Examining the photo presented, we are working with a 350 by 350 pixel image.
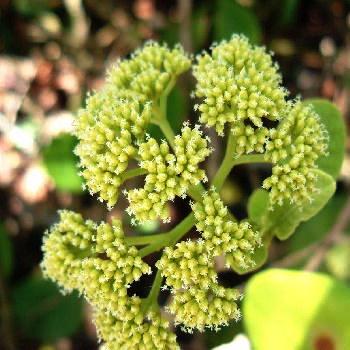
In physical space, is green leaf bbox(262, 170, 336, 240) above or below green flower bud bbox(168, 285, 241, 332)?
above

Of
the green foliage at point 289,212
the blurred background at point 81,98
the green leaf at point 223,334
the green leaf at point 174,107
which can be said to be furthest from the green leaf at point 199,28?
the green foliage at point 289,212

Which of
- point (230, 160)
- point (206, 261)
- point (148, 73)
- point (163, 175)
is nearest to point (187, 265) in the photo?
point (206, 261)

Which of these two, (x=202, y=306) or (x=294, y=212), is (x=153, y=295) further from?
(x=294, y=212)

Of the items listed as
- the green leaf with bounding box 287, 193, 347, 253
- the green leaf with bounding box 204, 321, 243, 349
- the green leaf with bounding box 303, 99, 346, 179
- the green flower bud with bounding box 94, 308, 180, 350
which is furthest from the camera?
the green leaf with bounding box 287, 193, 347, 253

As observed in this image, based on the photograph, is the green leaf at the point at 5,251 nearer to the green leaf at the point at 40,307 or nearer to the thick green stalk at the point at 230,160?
the green leaf at the point at 40,307

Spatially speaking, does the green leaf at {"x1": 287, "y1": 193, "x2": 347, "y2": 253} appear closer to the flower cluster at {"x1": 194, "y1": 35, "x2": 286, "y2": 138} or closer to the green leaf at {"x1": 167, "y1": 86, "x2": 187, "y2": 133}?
the green leaf at {"x1": 167, "y1": 86, "x2": 187, "y2": 133}

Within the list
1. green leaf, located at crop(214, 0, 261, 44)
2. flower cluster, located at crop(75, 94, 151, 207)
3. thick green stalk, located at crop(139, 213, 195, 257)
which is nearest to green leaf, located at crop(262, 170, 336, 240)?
thick green stalk, located at crop(139, 213, 195, 257)

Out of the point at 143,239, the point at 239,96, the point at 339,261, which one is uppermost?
the point at 239,96
